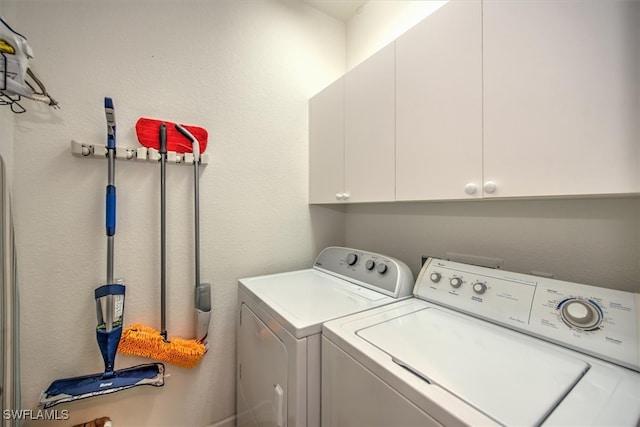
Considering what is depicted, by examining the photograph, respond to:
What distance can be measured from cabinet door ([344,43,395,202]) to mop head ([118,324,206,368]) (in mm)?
1161

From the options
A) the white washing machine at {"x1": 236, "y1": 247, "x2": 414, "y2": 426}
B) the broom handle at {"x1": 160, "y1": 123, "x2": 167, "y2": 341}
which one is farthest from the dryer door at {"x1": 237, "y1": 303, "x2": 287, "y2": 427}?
the broom handle at {"x1": 160, "y1": 123, "x2": 167, "y2": 341}

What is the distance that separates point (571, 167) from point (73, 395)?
1.98 metres

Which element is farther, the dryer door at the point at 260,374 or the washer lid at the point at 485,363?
the dryer door at the point at 260,374

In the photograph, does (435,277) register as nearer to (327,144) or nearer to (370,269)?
(370,269)

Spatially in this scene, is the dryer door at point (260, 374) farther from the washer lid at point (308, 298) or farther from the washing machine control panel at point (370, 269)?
the washing machine control panel at point (370, 269)

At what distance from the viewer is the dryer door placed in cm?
92

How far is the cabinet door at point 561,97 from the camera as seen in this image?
611 mm

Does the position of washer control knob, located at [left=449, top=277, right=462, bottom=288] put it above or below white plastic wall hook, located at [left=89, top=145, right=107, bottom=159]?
below

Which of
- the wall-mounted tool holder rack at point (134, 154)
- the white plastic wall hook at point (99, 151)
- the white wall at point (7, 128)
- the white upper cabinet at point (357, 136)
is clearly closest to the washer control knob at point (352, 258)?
the white upper cabinet at point (357, 136)

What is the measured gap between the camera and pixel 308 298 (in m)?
1.14

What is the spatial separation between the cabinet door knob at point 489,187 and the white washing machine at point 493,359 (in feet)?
1.13

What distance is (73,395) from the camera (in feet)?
3.47

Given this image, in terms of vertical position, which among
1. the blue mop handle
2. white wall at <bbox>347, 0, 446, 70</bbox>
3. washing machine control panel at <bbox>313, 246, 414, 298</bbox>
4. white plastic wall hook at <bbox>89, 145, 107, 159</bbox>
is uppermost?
white wall at <bbox>347, 0, 446, 70</bbox>

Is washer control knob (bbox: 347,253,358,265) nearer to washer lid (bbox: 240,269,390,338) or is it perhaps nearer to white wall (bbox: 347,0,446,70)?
washer lid (bbox: 240,269,390,338)
